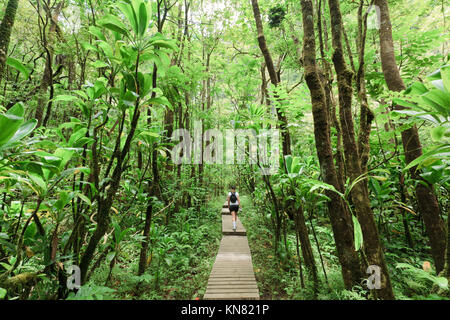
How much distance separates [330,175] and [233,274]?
100 inches

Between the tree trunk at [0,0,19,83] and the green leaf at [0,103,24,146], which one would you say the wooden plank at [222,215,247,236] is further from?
the tree trunk at [0,0,19,83]

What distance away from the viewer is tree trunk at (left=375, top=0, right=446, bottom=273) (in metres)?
2.17

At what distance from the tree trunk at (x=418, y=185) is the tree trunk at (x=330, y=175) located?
32.2 inches

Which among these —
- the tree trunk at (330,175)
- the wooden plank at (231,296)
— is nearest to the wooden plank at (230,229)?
the wooden plank at (231,296)

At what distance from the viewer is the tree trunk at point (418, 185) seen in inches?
85.5

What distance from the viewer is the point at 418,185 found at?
7.74ft

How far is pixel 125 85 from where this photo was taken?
4.76 ft

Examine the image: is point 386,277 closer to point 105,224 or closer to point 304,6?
point 105,224

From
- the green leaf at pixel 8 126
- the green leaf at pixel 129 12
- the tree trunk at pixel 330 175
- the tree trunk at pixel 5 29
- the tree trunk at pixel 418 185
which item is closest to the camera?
the green leaf at pixel 8 126

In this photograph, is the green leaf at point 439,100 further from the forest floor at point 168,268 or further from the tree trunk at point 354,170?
the forest floor at point 168,268

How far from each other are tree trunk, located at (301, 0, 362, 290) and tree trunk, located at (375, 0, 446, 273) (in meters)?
0.82
